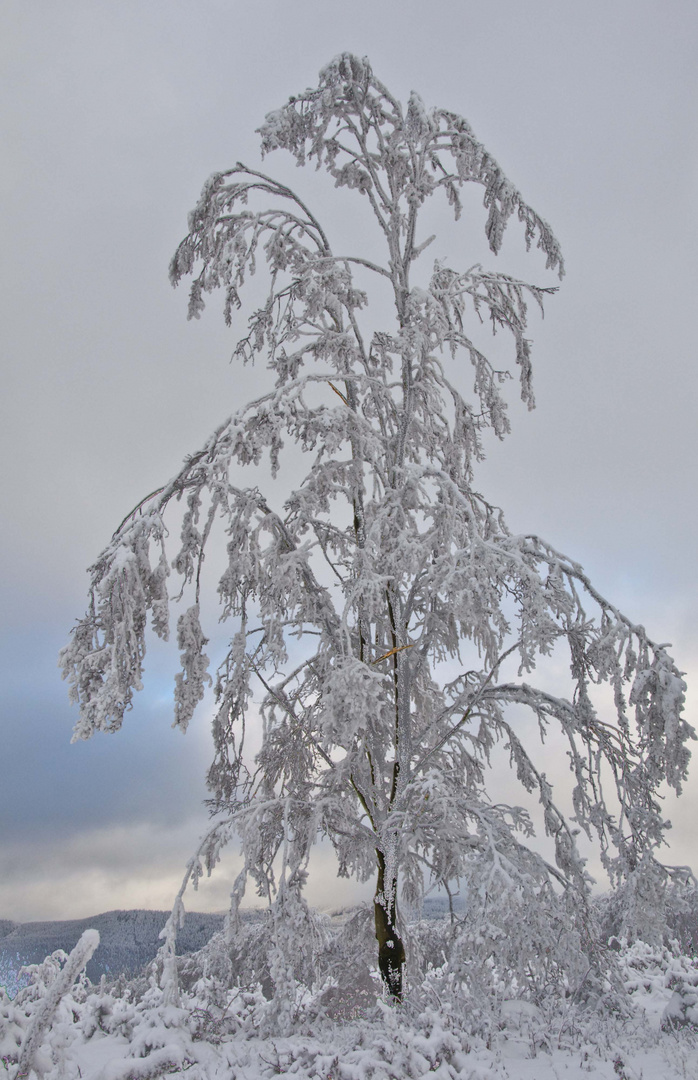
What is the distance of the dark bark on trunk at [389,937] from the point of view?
22.1 feet

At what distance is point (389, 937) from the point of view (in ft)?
22.7

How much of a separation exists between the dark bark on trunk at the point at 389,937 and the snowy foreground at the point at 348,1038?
1.05 ft

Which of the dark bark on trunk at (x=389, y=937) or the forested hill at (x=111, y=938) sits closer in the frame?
the dark bark on trunk at (x=389, y=937)

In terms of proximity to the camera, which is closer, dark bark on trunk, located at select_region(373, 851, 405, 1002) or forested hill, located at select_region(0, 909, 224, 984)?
dark bark on trunk, located at select_region(373, 851, 405, 1002)

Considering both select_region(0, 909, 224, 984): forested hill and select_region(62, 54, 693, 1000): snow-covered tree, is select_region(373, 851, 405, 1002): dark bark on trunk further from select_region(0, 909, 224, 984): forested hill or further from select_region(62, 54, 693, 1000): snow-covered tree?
select_region(0, 909, 224, 984): forested hill

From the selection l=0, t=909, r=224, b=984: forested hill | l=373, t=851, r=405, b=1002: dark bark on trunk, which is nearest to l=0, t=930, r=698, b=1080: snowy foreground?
l=373, t=851, r=405, b=1002: dark bark on trunk

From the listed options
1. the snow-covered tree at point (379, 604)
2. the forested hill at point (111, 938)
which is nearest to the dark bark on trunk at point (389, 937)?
the snow-covered tree at point (379, 604)

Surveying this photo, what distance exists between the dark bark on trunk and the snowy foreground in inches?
12.6

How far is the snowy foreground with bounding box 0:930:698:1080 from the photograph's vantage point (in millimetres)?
4230

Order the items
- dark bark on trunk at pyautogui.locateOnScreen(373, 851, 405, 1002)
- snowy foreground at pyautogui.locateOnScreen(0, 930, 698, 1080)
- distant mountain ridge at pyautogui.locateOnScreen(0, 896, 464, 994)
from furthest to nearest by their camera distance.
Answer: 1. distant mountain ridge at pyautogui.locateOnScreen(0, 896, 464, 994)
2. dark bark on trunk at pyautogui.locateOnScreen(373, 851, 405, 1002)
3. snowy foreground at pyautogui.locateOnScreen(0, 930, 698, 1080)

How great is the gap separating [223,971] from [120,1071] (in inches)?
89.0

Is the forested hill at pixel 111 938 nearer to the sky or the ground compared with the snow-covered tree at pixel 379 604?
nearer to the ground

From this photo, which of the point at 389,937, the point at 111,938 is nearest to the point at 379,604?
the point at 389,937

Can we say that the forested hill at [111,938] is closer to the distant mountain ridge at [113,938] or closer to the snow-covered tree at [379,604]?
the distant mountain ridge at [113,938]
